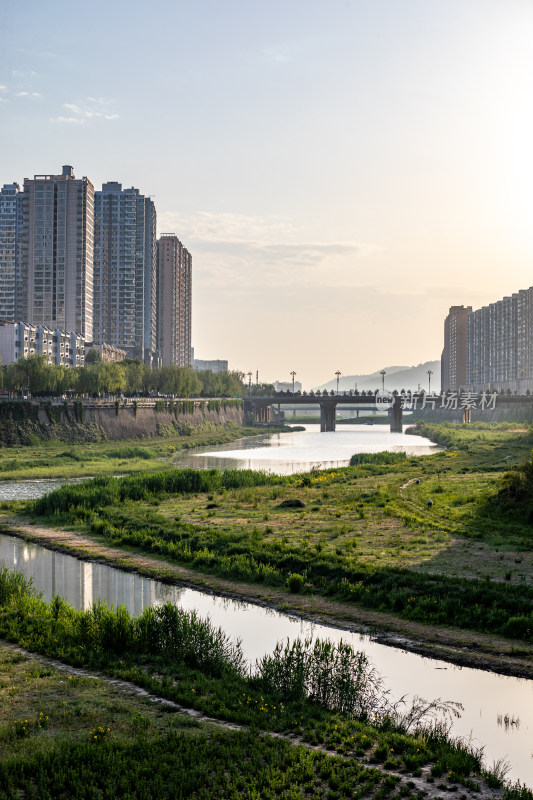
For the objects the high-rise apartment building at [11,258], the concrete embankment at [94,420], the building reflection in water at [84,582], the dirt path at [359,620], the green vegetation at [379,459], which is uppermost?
the high-rise apartment building at [11,258]

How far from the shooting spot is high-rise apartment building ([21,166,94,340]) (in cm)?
16638

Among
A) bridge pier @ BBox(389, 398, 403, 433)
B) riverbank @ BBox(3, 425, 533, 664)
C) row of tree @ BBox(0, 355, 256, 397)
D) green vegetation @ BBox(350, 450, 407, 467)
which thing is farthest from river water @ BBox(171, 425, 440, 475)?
bridge pier @ BBox(389, 398, 403, 433)

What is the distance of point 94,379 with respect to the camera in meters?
112

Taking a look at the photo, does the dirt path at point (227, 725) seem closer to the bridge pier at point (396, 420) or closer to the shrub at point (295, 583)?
the shrub at point (295, 583)

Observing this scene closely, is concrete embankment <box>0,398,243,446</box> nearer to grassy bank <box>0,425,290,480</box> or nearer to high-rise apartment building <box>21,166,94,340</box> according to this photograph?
grassy bank <box>0,425,290,480</box>

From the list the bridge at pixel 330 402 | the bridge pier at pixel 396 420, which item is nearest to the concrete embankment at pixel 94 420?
the bridge at pixel 330 402

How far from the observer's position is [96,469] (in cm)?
6994

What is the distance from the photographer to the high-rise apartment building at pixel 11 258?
6654 inches

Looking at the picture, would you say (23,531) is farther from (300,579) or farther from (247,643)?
(247,643)

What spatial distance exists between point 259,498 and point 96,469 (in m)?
27.2

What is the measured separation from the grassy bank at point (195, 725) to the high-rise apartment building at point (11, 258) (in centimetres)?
15826

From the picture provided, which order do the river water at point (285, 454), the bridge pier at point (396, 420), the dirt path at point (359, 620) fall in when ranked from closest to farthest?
1. the dirt path at point (359, 620)
2. the river water at point (285, 454)
3. the bridge pier at point (396, 420)

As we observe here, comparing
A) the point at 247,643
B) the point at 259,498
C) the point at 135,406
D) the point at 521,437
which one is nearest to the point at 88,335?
the point at 135,406

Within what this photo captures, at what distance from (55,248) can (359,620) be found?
158057mm
